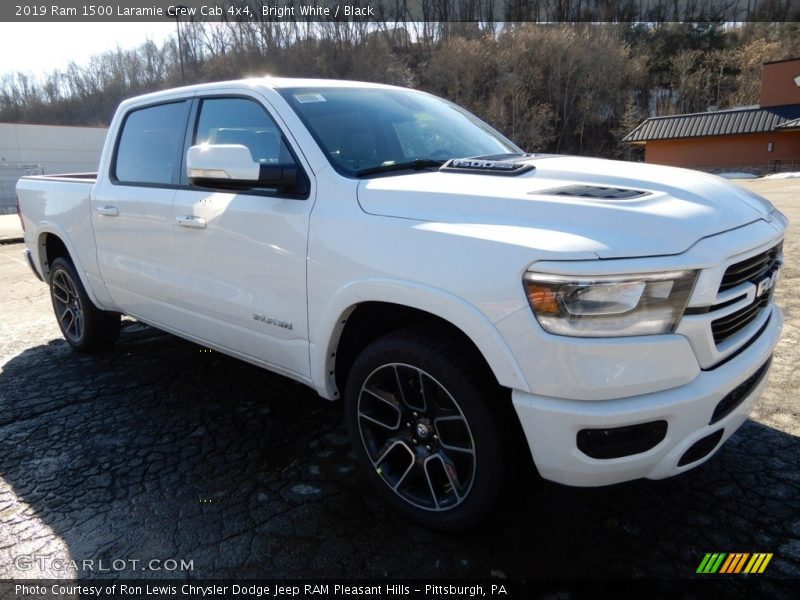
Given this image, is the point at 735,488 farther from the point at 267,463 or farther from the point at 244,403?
the point at 244,403

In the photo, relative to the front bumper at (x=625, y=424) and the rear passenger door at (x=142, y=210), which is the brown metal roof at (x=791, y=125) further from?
the front bumper at (x=625, y=424)

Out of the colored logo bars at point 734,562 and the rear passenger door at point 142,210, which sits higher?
the rear passenger door at point 142,210

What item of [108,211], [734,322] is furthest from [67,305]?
[734,322]

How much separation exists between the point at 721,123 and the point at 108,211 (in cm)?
4619

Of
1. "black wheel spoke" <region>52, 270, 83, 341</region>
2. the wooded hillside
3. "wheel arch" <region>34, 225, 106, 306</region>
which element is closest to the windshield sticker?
"wheel arch" <region>34, 225, 106, 306</region>

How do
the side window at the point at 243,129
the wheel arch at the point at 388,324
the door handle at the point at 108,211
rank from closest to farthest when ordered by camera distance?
the wheel arch at the point at 388,324 < the side window at the point at 243,129 < the door handle at the point at 108,211

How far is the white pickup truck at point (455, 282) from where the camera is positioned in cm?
190

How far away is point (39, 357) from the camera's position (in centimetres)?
487

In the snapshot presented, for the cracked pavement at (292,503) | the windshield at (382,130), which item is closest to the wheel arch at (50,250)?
the cracked pavement at (292,503)

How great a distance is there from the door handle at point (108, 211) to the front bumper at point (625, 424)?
10.2ft

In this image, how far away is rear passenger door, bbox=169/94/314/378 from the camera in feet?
9.03

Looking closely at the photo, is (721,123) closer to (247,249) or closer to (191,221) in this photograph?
(191,221)

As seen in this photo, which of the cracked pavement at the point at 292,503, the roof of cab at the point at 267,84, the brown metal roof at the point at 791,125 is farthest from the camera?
the brown metal roof at the point at 791,125

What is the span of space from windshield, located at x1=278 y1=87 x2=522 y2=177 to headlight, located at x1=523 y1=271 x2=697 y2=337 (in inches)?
48.4
